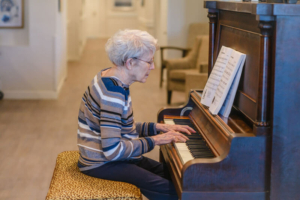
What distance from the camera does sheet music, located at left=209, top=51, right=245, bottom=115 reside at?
184 cm

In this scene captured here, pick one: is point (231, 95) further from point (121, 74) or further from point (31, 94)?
point (31, 94)

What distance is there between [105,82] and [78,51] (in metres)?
7.92

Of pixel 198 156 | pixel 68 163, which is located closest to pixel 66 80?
pixel 68 163

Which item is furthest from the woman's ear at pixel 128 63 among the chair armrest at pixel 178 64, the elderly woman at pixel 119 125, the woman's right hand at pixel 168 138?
the chair armrest at pixel 178 64

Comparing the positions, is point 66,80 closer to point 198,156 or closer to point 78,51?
point 78,51

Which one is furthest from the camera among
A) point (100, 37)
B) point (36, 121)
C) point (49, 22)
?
point (100, 37)

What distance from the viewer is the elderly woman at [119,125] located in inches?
69.1

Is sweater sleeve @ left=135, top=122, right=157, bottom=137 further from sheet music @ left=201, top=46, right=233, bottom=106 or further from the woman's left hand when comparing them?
sheet music @ left=201, top=46, right=233, bottom=106

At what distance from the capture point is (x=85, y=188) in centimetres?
179

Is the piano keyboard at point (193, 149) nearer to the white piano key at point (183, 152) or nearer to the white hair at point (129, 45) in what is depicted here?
the white piano key at point (183, 152)

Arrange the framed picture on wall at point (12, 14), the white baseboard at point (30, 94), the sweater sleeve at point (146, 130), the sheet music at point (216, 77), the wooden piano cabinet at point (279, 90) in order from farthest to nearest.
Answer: the white baseboard at point (30, 94)
the framed picture on wall at point (12, 14)
the sweater sleeve at point (146, 130)
the sheet music at point (216, 77)
the wooden piano cabinet at point (279, 90)

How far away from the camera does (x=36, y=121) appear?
15.5ft

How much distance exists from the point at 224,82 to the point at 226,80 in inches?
0.8

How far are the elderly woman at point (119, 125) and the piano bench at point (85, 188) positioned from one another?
0.05 metres
